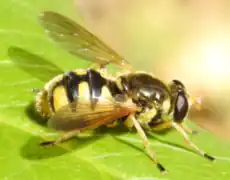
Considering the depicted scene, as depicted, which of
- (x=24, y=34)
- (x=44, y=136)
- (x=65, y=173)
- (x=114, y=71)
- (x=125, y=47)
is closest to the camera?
(x=65, y=173)

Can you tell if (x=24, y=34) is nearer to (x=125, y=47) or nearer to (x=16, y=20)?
(x=16, y=20)

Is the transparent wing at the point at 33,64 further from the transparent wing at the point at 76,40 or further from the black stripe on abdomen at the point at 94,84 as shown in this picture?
the black stripe on abdomen at the point at 94,84

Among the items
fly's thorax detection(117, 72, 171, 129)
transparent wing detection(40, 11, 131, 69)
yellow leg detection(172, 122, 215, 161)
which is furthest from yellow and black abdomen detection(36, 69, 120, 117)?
yellow leg detection(172, 122, 215, 161)

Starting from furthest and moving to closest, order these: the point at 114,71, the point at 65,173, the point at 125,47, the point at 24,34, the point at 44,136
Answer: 1. the point at 125,47
2. the point at 114,71
3. the point at 24,34
4. the point at 44,136
5. the point at 65,173

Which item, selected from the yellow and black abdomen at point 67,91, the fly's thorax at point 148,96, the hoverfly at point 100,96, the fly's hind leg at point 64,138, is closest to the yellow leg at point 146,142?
the hoverfly at point 100,96

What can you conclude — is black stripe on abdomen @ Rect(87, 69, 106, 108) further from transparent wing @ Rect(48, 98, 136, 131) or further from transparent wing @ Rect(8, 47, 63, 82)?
transparent wing @ Rect(8, 47, 63, 82)

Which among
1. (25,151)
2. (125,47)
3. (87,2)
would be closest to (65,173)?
(25,151)

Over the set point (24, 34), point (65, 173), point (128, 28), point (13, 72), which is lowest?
point (65, 173)
